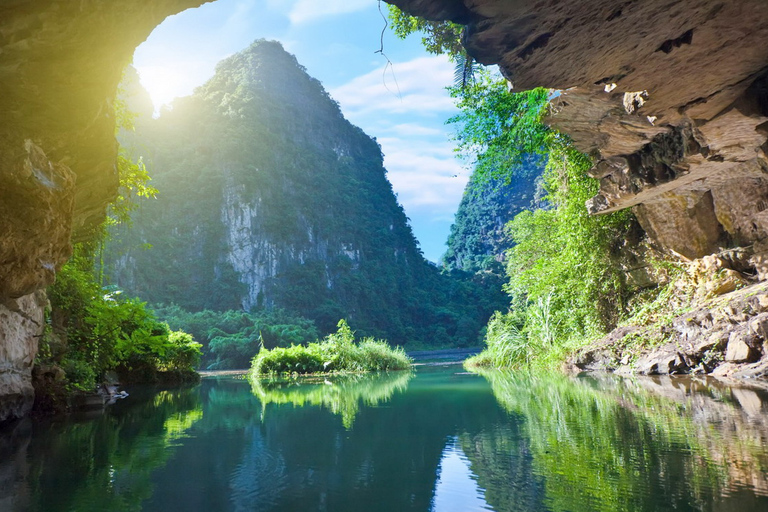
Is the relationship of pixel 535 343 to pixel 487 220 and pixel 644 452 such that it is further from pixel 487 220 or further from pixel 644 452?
pixel 487 220

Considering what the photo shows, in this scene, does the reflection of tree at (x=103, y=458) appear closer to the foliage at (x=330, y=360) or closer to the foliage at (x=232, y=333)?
the foliage at (x=330, y=360)

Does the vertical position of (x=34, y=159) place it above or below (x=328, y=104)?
below

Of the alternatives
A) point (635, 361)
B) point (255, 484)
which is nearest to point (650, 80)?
point (255, 484)

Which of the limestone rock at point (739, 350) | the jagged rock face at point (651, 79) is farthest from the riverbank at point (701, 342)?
the jagged rock face at point (651, 79)

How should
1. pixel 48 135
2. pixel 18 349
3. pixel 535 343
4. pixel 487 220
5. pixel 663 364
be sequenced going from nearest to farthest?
pixel 48 135 → pixel 18 349 → pixel 663 364 → pixel 535 343 → pixel 487 220

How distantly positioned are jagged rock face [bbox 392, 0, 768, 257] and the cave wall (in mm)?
1927

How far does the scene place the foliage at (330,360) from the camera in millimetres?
16516

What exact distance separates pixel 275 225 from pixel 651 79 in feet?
168

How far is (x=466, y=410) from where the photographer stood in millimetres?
5648

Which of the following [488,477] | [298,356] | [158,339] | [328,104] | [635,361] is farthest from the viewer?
[328,104]

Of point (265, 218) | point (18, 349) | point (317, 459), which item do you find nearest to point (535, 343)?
point (317, 459)

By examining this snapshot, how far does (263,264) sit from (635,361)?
150 ft

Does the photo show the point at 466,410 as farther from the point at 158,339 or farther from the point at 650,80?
the point at 158,339

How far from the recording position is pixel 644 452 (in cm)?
307
